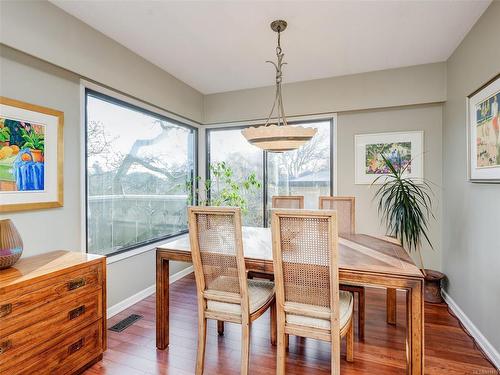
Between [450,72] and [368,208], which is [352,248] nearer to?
[368,208]

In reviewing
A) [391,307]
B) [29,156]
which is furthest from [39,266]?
[391,307]

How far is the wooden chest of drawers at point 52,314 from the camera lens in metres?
1.52

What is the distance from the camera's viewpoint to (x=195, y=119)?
4051 mm

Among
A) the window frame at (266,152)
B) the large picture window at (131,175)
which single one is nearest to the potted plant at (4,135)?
the large picture window at (131,175)

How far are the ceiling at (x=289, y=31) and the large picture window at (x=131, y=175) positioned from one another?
0.70m

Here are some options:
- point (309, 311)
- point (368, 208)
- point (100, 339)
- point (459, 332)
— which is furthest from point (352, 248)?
point (100, 339)

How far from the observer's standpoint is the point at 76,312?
1866 millimetres

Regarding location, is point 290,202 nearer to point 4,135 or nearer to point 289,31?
point 289,31

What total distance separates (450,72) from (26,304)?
406cm

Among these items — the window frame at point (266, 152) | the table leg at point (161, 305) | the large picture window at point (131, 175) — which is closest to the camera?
the table leg at point (161, 305)

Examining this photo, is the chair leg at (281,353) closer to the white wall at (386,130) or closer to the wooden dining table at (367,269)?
the wooden dining table at (367,269)

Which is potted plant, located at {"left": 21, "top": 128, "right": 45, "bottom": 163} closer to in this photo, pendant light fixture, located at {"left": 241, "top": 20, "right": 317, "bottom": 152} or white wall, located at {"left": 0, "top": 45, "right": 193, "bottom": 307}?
white wall, located at {"left": 0, "top": 45, "right": 193, "bottom": 307}

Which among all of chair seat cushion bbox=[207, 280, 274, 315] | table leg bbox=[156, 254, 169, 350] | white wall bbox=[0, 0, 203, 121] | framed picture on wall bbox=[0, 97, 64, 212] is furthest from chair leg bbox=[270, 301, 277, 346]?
white wall bbox=[0, 0, 203, 121]

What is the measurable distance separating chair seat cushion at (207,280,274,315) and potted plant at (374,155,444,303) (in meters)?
1.58
